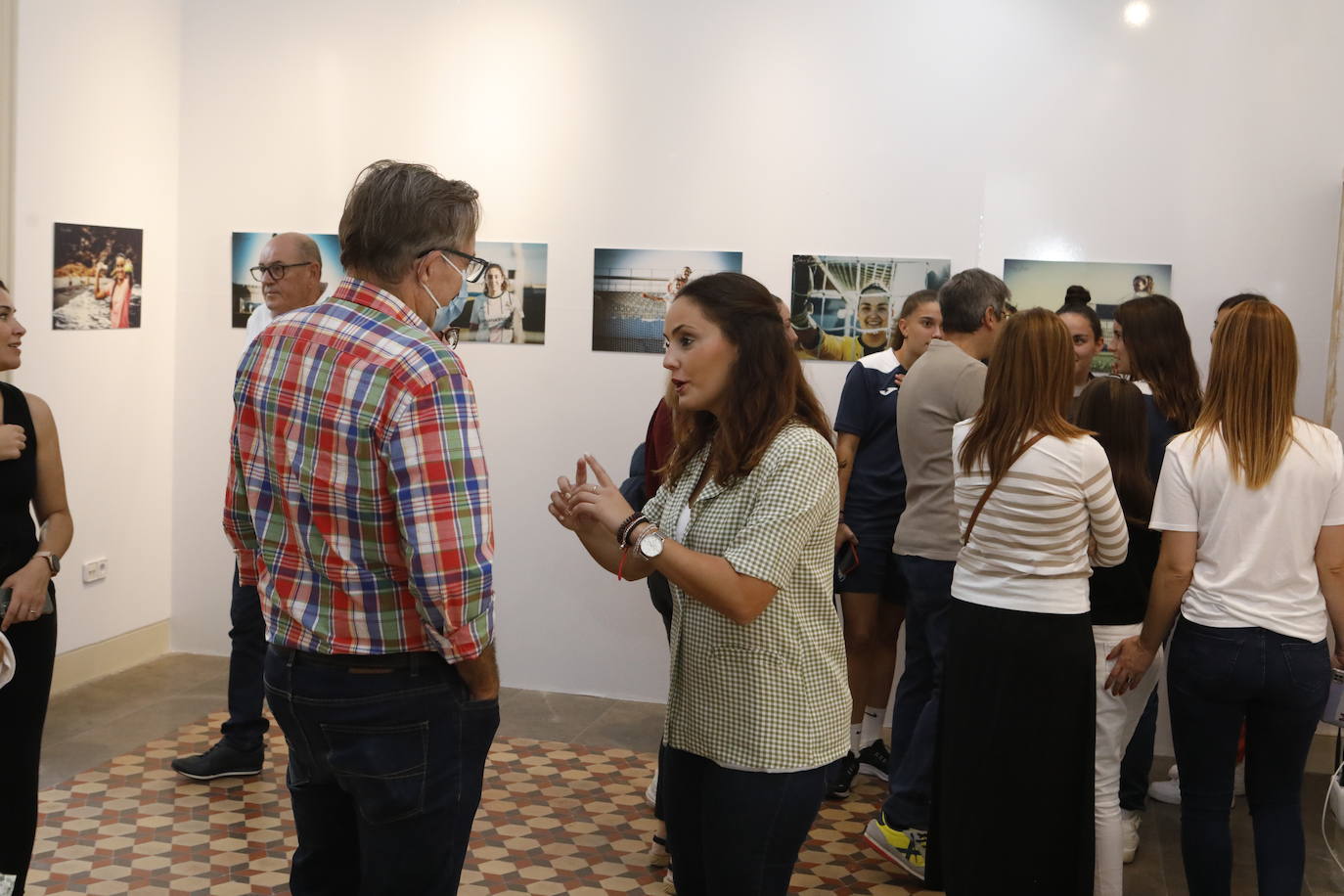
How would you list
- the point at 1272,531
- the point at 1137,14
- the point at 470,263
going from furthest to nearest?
the point at 1137,14, the point at 1272,531, the point at 470,263

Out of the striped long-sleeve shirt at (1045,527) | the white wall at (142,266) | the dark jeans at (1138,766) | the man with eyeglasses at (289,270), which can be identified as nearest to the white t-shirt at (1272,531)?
the striped long-sleeve shirt at (1045,527)

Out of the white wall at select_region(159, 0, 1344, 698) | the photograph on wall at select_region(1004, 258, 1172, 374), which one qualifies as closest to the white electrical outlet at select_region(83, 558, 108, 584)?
the white wall at select_region(159, 0, 1344, 698)

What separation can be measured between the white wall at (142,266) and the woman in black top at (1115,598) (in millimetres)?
4581

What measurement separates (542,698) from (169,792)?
196 cm

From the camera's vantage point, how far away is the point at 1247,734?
3.37 meters

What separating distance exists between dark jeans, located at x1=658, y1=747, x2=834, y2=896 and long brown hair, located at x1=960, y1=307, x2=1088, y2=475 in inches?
49.0

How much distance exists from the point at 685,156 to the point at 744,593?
162 inches

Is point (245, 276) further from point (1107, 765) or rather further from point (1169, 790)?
point (1169, 790)

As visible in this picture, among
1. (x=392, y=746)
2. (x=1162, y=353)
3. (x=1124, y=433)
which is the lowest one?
(x=392, y=746)

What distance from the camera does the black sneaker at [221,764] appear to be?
4.80 m

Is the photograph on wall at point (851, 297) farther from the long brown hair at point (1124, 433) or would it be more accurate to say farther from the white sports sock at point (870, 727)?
the long brown hair at point (1124, 433)

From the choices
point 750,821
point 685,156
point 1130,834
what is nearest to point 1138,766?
point 1130,834

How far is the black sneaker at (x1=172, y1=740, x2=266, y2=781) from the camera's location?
480cm

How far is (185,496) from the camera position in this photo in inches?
261
